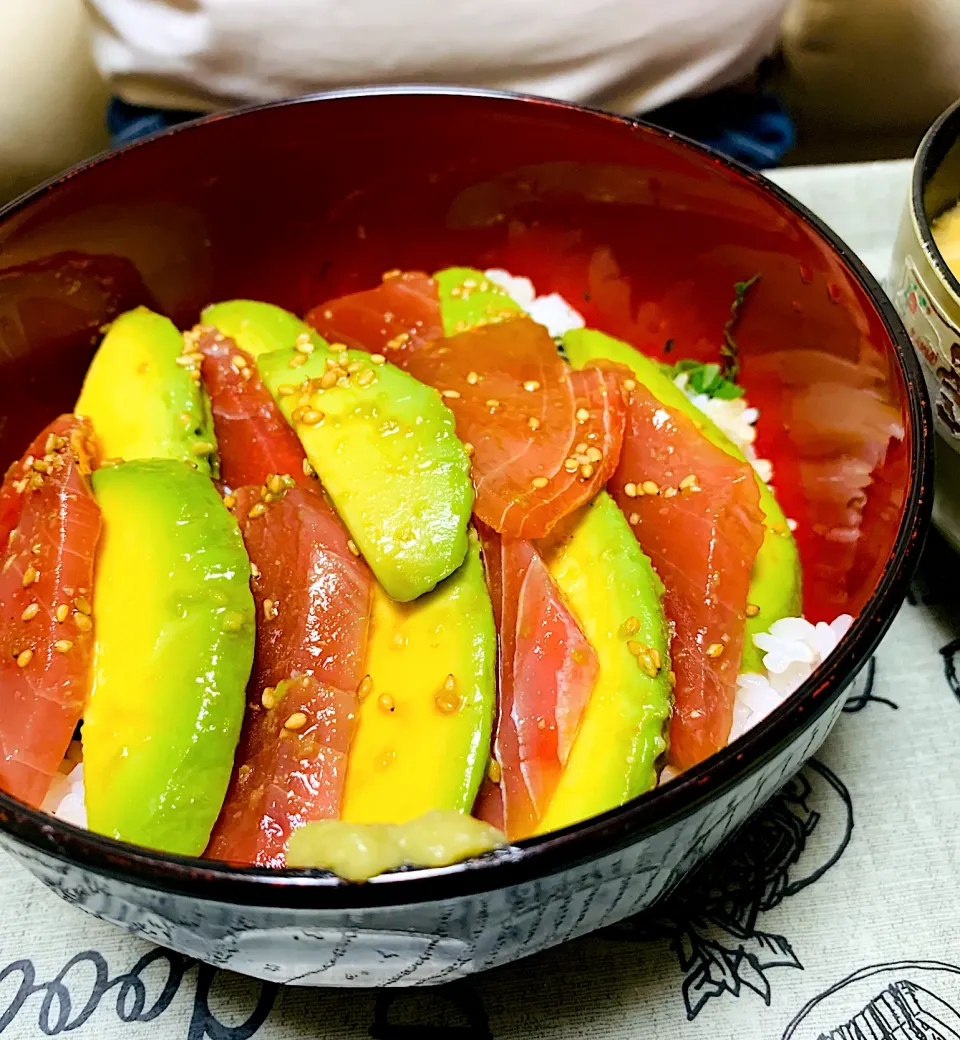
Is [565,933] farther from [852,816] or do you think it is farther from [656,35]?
[656,35]

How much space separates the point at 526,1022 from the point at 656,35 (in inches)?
60.1

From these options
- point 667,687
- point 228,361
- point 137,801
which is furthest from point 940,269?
point 137,801

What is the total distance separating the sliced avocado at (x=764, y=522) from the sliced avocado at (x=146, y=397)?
0.52 metres

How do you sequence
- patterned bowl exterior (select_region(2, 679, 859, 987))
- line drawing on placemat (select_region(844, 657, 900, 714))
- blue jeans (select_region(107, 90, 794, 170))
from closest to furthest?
patterned bowl exterior (select_region(2, 679, 859, 987)), line drawing on placemat (select_region(844, 657, 900, 714)), blue jeans (select_region(107, 90, 794, 170))

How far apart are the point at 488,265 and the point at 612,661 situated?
0.83m

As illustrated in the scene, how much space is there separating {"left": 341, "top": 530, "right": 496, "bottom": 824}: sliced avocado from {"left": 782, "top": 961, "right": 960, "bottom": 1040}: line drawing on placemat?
0.41 meters

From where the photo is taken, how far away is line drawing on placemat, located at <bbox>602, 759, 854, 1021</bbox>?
3.13 feet

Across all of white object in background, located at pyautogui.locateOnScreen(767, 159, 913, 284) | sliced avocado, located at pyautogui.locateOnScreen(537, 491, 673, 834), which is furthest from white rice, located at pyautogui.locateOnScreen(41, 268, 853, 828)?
white object in background, located at pyautogui.locateOnScreen(767, 159, 913, 284)

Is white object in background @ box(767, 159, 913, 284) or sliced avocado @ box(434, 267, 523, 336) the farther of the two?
white object in background @ box(767, 159, 913, 284)

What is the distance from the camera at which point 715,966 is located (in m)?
0.96

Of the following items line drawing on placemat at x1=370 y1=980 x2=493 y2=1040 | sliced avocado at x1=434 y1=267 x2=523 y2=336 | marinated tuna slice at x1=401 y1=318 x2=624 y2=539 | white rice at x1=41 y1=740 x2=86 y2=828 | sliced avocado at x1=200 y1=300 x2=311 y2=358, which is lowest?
line drawing on placemat at x1=370 y1=980 x2=493 y2=1040

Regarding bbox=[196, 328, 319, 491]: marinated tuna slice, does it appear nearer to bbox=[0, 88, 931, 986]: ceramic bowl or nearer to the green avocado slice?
the green avocado slice

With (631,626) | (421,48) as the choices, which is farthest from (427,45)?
(631,626)

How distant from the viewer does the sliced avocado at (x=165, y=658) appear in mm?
839
